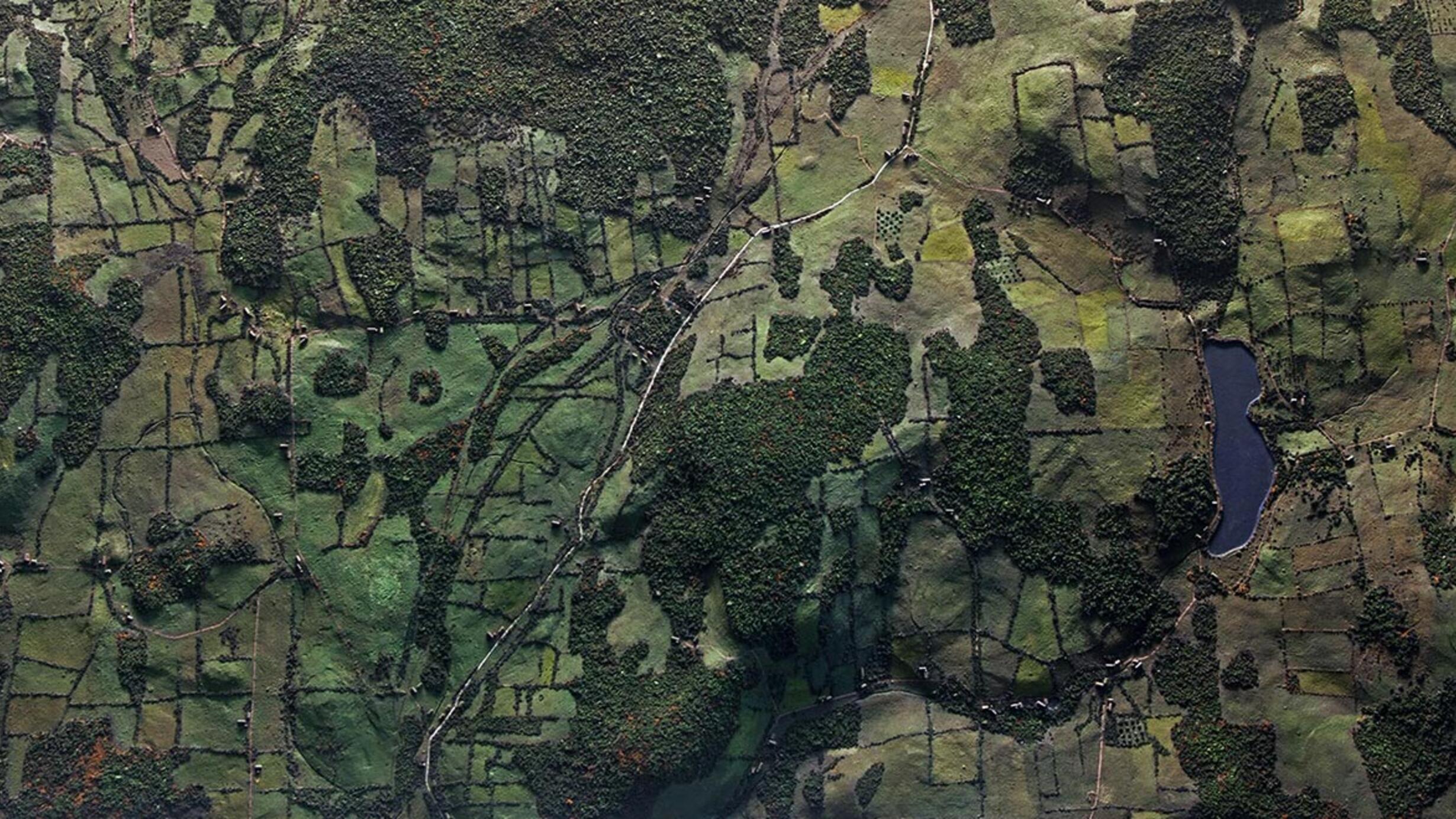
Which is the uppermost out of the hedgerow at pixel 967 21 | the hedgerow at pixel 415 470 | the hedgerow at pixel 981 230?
the hedgerow at pixel 967 21

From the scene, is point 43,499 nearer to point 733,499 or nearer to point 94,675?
point 94,675

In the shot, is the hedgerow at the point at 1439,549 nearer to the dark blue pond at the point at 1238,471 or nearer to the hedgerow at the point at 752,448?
the dark blue pond at the point at 1238,471

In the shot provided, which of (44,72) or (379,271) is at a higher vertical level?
(44,72)

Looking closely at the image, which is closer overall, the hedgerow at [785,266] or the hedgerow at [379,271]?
the hedgerow at [785,266]

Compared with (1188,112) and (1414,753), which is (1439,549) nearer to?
(1414,753)

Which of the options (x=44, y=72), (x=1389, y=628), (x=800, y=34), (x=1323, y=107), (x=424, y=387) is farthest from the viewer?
(x=800, y=34)

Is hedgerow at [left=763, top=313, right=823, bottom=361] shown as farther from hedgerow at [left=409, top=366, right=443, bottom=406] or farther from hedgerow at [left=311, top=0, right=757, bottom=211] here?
hedgerow at [left=409, top=366, right=443, bottom=406]

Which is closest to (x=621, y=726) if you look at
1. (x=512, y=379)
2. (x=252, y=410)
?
(x=512, y=379)

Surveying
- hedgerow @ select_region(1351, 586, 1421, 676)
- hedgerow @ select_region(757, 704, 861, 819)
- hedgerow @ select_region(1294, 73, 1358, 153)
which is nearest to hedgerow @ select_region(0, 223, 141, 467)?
hedgerow @ select_region(757, 704, 861, 819)

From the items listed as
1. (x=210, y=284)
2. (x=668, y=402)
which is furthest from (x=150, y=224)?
(x=668, y=402)

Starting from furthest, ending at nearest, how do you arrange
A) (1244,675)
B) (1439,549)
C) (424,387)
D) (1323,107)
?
(424,387)
(1323,107)
(1244,675)
(1439,549)

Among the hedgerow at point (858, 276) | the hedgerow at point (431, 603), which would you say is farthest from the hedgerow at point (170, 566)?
the hedgerow at point (858, 276)

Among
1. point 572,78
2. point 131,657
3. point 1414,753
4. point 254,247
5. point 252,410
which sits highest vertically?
point 572,78
